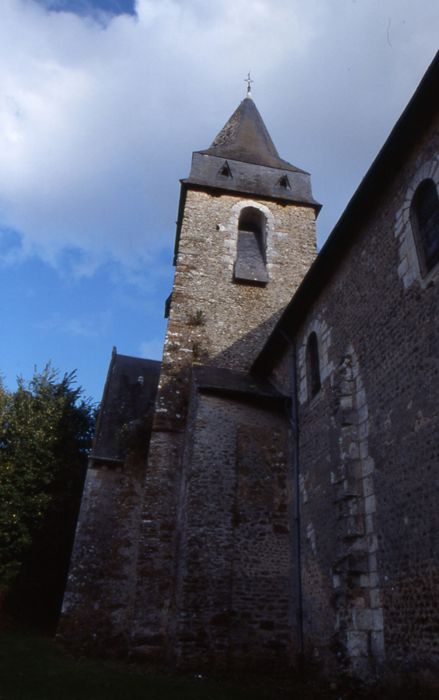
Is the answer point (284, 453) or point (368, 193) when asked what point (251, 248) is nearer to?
point (284, 453)

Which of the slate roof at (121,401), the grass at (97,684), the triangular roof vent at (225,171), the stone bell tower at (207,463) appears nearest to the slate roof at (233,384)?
the stone bell tower at (207,463)

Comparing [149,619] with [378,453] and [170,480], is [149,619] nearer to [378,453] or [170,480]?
[170,480]

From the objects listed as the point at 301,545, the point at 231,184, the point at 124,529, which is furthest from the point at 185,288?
the point at 301,545

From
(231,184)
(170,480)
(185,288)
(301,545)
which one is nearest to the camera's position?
(301,545)

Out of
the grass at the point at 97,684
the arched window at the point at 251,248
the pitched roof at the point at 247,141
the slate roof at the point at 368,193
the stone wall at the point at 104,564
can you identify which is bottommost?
the grass at the point at 97,684

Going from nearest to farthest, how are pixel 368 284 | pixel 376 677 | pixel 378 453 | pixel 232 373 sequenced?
1. pixel 376 677
2. pixel 378 453
3. pixel 368 284
4. pixel 232 373

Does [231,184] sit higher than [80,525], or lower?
higher

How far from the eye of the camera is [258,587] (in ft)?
31.1

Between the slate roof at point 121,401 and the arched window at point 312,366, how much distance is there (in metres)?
6.02

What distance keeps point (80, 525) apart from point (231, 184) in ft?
36.1

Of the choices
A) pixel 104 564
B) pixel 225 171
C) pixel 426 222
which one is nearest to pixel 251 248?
→ pixel 225 171

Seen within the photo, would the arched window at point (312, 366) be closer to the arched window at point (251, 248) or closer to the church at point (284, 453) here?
the church at point (284, 453)

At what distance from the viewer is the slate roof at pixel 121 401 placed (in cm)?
1458

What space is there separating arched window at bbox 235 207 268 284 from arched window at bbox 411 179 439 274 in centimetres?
795
